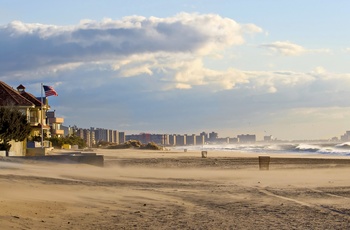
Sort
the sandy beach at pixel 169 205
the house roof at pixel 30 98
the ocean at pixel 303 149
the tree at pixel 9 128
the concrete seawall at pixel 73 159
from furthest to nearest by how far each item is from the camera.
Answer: the ocean at pixel 303 149 < the house roof at pixel 30 98 < the tree at pixel 9 128 < the concrete seawall at pixel 73 159 < the sandy beach at pixel 169 205

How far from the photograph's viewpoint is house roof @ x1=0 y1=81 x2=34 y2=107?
6396 centimetres

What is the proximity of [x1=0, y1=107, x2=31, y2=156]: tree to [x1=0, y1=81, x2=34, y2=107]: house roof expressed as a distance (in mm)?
15036

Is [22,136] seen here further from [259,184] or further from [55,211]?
[55,211]

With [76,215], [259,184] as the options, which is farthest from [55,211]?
[259,184]

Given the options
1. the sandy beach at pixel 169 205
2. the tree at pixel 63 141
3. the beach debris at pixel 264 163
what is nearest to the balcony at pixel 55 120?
the tree at pixel 63 141

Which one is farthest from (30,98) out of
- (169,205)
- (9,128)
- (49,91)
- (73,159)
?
(169,205)

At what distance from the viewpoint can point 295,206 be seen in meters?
17.4

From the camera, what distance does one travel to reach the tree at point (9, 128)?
1807 inches

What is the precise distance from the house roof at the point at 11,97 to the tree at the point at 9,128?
15036 mm

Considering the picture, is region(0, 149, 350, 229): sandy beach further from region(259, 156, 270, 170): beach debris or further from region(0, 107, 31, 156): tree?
region(0, 107, 31, 156): tree

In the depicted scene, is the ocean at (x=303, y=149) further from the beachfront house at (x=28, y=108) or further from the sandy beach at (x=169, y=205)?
the sandy beach at (x=169, y=205)

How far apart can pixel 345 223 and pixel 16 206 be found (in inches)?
285

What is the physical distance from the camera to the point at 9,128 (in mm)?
46312

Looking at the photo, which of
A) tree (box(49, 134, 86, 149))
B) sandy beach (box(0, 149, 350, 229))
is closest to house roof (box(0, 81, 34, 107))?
tree (box(49, 134, 86, 149))
